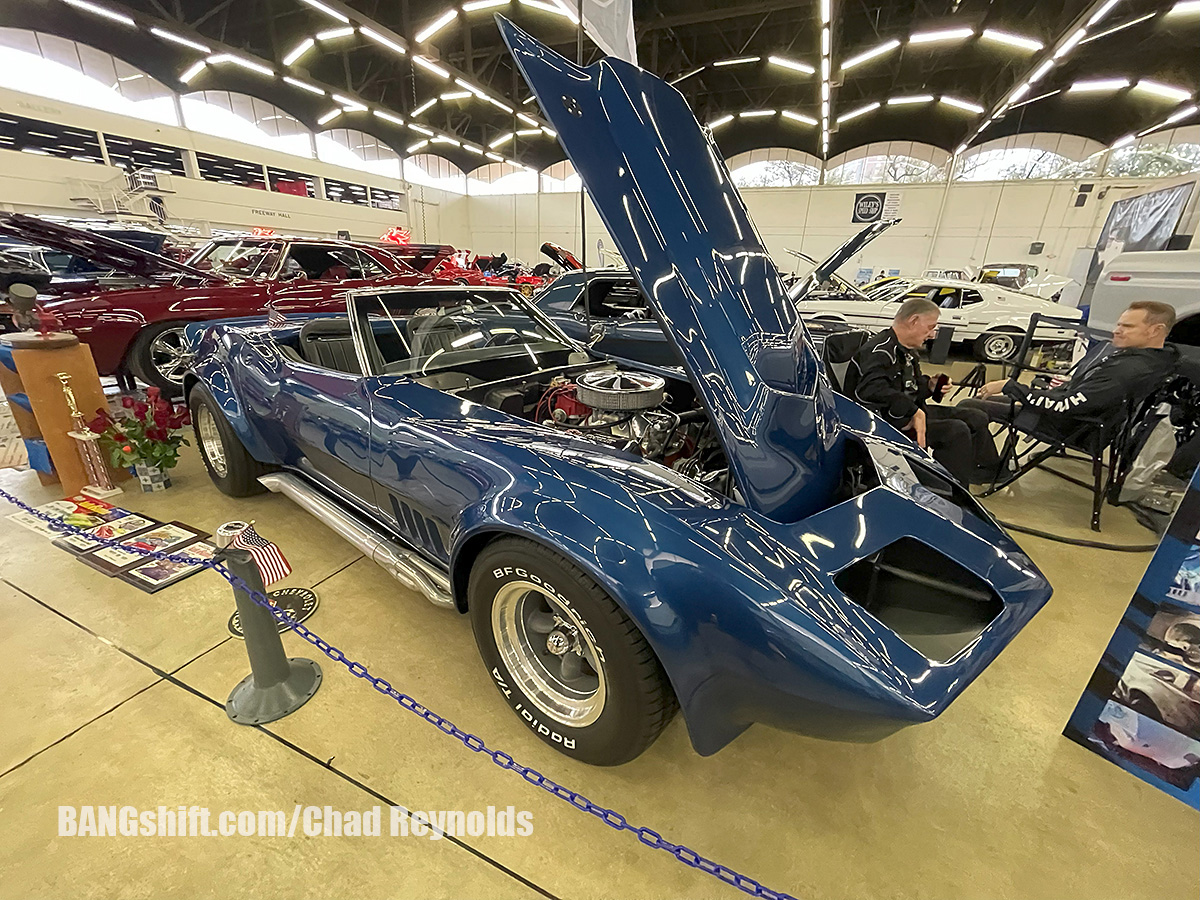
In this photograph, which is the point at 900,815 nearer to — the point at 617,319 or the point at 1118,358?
the point at 1118,358

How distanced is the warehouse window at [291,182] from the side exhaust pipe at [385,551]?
795 inches

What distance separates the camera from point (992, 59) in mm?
14484

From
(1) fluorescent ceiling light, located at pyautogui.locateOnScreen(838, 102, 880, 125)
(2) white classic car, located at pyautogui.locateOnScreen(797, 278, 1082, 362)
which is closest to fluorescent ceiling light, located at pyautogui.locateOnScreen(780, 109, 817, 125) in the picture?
(1) fluorescent ceiling light, located at pyautogui.locateOnScreen(838, 102, 880, 125)

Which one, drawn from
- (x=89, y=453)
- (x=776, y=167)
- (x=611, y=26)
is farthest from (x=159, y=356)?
(x=776, y=167)

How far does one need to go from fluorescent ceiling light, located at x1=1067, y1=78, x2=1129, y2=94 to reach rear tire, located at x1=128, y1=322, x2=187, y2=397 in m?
23.1

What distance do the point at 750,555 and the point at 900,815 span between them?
1.00m

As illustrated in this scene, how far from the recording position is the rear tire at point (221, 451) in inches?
124

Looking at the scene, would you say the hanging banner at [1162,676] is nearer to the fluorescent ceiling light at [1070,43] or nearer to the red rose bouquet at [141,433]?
the red rose bouquet at [141,433]

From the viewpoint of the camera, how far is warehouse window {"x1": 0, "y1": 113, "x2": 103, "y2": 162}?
11852 mm

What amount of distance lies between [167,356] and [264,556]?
5280 mm

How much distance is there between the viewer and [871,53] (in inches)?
529

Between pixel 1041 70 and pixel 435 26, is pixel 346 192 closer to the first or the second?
pixel 435 26

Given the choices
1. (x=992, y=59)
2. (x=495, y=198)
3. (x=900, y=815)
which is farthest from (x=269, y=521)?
(x=495, y=198)

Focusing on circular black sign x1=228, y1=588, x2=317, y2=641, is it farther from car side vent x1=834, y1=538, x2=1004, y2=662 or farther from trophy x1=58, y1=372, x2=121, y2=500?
car side vent x1=834, y1=538, x2=1004, y2=662
